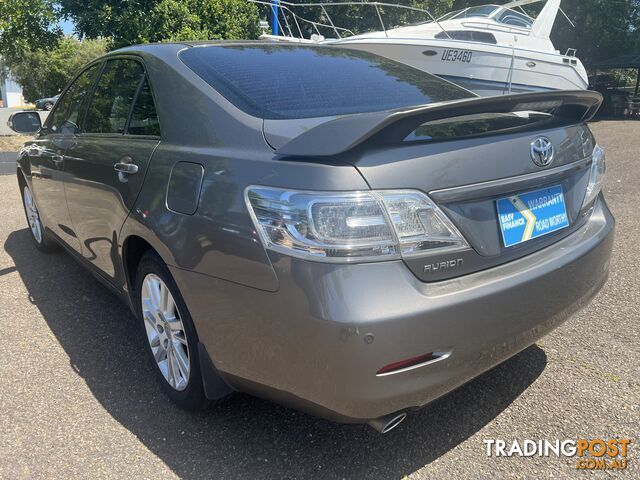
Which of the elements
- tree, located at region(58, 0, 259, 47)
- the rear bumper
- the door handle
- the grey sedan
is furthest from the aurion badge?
tree, located at region(58, 0, 259, 47)

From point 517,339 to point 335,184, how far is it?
3.05ft

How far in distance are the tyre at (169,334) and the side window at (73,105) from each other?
146cm

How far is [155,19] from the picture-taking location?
1420cm

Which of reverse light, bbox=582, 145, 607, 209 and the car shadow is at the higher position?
reverse light, bbox=582, 145, 607, 209

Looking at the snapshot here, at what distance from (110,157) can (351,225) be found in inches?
65.1

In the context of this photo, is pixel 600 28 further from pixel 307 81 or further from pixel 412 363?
pixel 412 363

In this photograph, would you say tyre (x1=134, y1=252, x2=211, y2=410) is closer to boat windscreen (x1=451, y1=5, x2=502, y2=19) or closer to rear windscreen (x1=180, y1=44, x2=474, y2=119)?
rear windscreen (x1=180, y1=44, x2=474, y2=119)

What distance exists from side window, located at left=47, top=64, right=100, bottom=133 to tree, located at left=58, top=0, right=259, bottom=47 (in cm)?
1060

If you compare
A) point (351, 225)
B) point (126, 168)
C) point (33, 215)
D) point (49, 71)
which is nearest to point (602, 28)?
point (33, 215)

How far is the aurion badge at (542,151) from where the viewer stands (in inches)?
83.8

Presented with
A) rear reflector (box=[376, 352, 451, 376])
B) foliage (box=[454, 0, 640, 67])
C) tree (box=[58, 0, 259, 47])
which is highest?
tree (box=[58, 0, 259, 47])

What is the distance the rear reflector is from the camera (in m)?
1.77

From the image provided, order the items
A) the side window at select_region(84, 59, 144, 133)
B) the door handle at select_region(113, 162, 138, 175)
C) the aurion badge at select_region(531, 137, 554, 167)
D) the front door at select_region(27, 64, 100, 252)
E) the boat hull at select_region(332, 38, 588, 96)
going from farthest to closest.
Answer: the boat hull at select_region(332, 38, 588, 96)
the front door at select_region(27, 64, 100, 252)
the side window at select_region(84, 59, 144, 133)
the door handle at select_region(113, 162, 138, 175)
the aurion badge at select_region(531, 137, 554, 167)

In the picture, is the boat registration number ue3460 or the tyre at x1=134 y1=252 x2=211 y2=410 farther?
the boat registration number ue3460
